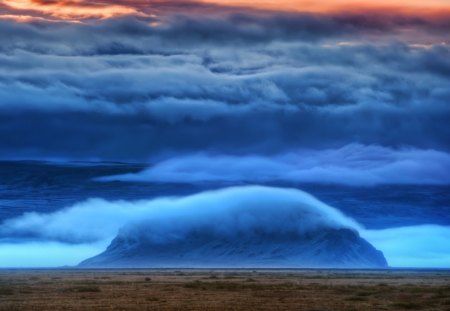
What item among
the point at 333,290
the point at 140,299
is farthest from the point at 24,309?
the point at 333,290

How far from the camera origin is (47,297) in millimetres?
102938

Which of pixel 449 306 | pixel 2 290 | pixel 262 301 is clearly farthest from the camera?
pixel 2 290

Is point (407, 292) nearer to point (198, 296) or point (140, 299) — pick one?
point (198, 296)

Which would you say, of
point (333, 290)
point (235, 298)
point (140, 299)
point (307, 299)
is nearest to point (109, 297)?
point (140, 299)

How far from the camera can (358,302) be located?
96812mm

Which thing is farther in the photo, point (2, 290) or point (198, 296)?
point (2, 290)

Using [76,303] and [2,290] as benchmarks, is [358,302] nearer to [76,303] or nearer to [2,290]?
[76,303]

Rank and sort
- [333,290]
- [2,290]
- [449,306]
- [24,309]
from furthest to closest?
[333,290] < [2,290] < [449,306] < [24,309]

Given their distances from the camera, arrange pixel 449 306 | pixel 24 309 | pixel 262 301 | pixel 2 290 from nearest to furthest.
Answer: pixel 24 309, pixel 449 306, pixel 262 301, pixel 2 290

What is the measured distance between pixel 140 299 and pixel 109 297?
6.11m

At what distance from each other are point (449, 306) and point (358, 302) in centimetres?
986

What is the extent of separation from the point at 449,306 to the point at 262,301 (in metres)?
19.1

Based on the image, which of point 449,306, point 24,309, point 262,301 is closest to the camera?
point 24,309

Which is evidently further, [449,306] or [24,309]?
[449,306]
